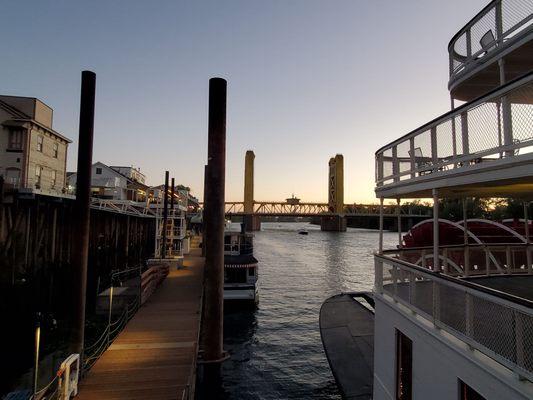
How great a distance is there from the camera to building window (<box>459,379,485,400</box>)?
471cm

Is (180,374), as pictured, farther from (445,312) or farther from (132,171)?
(132,171)

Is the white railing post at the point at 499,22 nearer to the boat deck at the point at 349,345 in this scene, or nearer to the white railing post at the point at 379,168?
the white railing post at the point at 379,168

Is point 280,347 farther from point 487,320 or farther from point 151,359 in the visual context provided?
point 487,320

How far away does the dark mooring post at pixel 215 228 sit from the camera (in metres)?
11.7

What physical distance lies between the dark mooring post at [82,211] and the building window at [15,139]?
2841 centimetres

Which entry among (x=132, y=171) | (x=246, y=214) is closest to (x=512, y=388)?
(x=132, y=171)

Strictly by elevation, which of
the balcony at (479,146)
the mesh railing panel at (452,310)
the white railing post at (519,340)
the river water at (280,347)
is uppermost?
the balcony at (479,146)

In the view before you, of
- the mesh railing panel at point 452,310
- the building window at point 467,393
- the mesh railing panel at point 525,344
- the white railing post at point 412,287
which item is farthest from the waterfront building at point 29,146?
the mesh railing panel at point 525,344

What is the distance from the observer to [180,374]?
8.79 meters

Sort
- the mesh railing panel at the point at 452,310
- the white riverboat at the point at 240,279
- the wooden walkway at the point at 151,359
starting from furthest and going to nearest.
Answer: the white riverboat at the point at 240,279 → the wooden walkway at the point at 151,359 → the mesh railing panel at the point at 452,310

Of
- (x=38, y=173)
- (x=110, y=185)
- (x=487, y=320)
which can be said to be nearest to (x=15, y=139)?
(x=38, y=173)

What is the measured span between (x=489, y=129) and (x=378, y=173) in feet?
12.6

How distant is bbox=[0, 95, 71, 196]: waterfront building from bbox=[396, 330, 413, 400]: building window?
30015 mm

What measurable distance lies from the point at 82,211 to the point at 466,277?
10.3m
